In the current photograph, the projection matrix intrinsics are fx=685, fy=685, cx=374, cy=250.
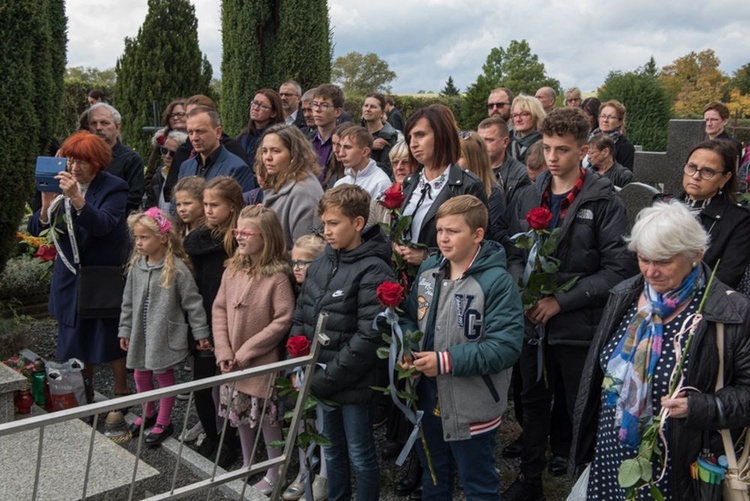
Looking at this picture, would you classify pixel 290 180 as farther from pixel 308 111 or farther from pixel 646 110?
pixel 646 110

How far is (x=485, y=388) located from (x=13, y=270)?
640cm

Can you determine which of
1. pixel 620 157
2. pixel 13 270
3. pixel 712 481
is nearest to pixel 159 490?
pixel 712 481

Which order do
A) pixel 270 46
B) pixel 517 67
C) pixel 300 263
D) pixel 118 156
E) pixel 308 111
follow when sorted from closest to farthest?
pixel 300 263
pixel 118 156
pixel 308 111
pixel 270 46
pixel 517 67

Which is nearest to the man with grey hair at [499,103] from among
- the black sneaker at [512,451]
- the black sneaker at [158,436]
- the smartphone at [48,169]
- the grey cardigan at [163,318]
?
the black sneaker at [512,451]

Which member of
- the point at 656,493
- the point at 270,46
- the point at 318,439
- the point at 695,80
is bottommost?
the point at 318,439

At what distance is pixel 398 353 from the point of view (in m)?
3.22

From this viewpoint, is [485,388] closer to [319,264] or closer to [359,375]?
[359,375]

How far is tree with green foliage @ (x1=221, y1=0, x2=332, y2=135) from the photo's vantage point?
11.9 metres

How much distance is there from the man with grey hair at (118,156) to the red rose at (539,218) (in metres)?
3.60

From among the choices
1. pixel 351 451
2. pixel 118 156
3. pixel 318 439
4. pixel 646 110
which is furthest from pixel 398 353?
pixel 646 110

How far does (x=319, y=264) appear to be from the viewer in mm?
3760

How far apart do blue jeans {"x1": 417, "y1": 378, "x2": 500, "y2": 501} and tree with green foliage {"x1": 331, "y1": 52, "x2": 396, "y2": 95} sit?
223ft

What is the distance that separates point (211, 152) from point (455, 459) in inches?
124

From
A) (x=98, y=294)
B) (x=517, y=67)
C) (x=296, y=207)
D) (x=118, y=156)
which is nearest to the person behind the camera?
(x=296, y=207)
